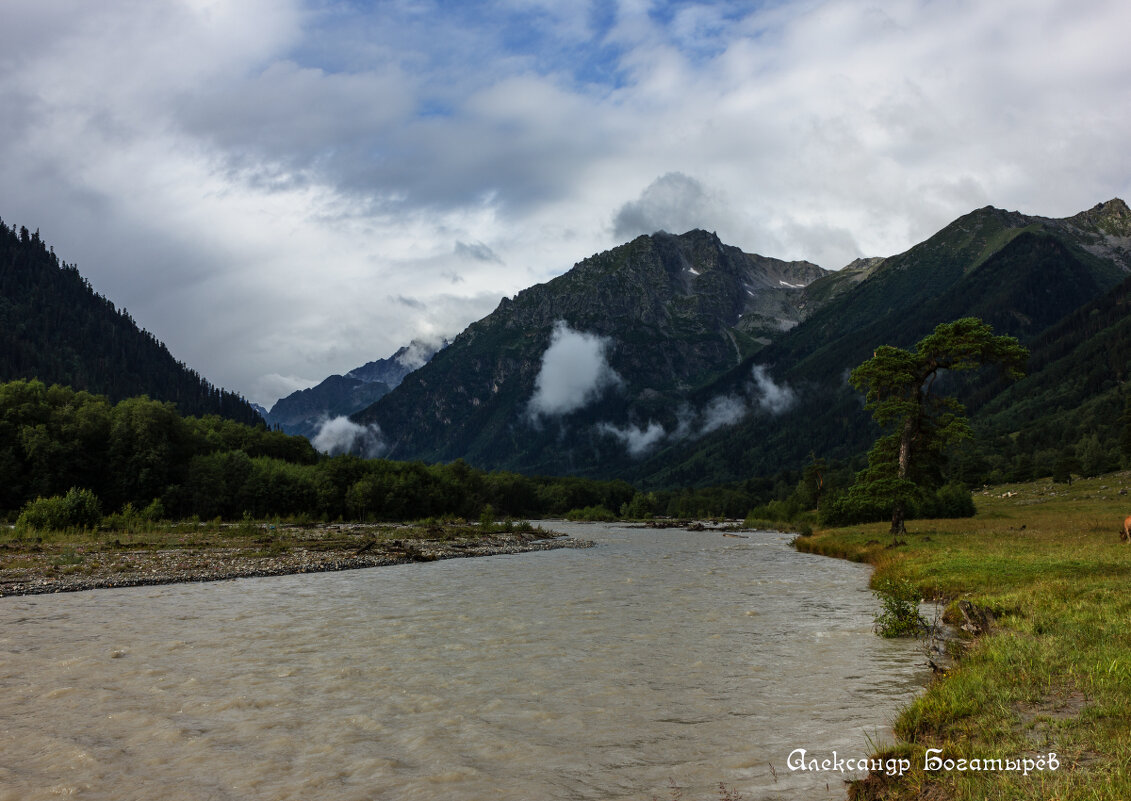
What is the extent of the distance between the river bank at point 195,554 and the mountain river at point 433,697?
633 cm

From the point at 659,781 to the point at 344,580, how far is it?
116ft

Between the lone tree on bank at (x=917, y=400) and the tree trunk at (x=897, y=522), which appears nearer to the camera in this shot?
the lone tree on bank at (x=917, y=400)

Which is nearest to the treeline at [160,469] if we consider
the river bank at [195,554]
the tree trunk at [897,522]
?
the river bank at [195,554]

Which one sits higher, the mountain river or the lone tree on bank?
the lone tree on bank

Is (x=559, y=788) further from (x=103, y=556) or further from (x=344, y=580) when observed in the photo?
(x=103, y=556)

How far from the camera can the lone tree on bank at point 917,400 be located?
49.8 meters

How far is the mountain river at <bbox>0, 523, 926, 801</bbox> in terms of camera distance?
1091 cm

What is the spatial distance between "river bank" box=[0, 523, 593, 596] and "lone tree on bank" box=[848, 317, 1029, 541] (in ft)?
127

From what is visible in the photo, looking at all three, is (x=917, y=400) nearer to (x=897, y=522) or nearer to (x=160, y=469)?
(x=897, y=522)

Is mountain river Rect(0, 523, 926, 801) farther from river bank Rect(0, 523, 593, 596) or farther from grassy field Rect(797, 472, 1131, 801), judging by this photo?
river bank Rect(0, 523, 593, 596)

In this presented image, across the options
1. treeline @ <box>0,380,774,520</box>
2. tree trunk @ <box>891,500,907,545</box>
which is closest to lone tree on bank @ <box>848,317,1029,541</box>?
tree trunk @ <box>891,500,907,545</box>

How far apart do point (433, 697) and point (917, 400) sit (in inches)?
2040

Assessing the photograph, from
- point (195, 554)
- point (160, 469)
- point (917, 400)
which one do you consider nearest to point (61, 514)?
point (195, 554)

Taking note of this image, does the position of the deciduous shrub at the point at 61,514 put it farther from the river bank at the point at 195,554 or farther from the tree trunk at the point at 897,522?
the tree trunk at the point at 897,522
